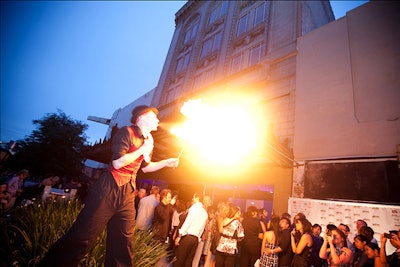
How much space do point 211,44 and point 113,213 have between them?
58.8 ft

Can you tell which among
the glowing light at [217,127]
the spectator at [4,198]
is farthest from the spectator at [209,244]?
the spectator at [4,198]

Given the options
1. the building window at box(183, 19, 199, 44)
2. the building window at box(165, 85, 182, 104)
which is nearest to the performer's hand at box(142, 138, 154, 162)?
the building window at box(165, 85, 182, 104)

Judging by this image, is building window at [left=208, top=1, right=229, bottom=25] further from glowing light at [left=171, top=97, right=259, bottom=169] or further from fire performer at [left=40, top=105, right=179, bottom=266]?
fire performer at [left=40, top=105, right=179, bottom=266]

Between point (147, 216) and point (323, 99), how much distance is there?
Result: 762 cm

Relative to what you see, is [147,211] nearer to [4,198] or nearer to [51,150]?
[4,198]

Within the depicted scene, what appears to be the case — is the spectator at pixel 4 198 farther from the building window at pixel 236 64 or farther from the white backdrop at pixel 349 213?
the building window at pixel 236 64

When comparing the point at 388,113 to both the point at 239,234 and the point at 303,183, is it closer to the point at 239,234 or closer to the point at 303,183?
the point at 303,183

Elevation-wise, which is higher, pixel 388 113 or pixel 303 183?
pixel 388 113

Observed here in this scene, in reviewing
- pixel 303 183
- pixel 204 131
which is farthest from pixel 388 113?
pixel 204 131

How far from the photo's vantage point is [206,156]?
1157cm

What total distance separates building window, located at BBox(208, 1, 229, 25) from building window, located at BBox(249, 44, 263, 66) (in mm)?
6973

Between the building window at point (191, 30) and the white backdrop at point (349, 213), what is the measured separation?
735 inches

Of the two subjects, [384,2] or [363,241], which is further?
[384,2]

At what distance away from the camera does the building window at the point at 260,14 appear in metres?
14.3
